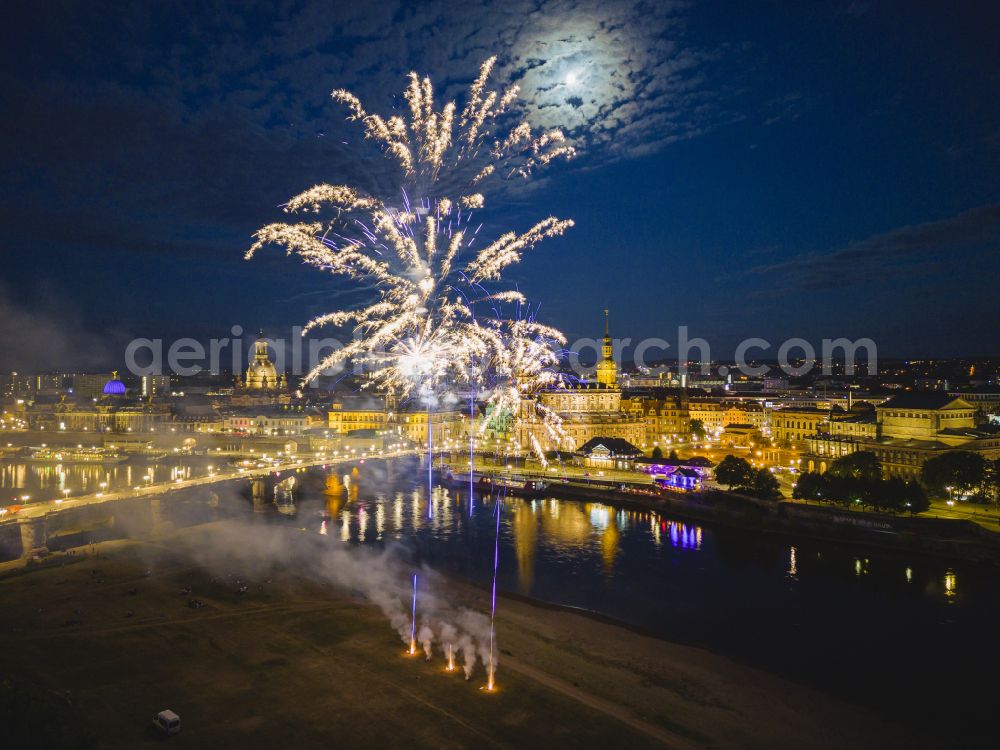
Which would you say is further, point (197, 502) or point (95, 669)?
point (197, 502)

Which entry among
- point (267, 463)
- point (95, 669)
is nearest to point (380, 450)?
point (267, 463)

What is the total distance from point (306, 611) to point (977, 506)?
762 inches

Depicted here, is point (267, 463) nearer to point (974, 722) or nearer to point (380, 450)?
point (380, 450)

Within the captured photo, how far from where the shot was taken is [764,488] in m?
21.7

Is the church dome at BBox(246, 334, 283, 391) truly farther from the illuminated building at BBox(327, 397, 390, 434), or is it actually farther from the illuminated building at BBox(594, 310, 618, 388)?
the illuminated building at BBox(594, 310, 618, 388)

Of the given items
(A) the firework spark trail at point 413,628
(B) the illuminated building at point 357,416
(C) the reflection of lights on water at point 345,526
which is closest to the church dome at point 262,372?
(B) the illuminated building at point 357,416

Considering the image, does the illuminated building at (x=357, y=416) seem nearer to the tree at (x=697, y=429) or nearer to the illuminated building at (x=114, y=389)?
the tree at (x=697, y=429)

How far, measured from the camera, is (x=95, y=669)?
30.6 feet

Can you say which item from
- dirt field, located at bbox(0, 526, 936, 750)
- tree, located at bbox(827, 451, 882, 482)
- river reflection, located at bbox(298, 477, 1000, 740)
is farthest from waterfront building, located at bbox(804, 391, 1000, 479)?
dirt field, located at bbox(0, 526, 936, 750)

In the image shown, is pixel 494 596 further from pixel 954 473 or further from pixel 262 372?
pixel 262 372

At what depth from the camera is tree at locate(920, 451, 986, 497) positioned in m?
19.1

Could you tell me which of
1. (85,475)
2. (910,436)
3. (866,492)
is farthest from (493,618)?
(85,475)

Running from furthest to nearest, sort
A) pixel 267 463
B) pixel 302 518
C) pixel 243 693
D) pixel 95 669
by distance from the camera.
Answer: pixel 267 463
pixel 302 518
pixel 95 669
pixel 243 693

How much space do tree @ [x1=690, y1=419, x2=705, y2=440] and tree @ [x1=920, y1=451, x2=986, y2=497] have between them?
63.2ft
